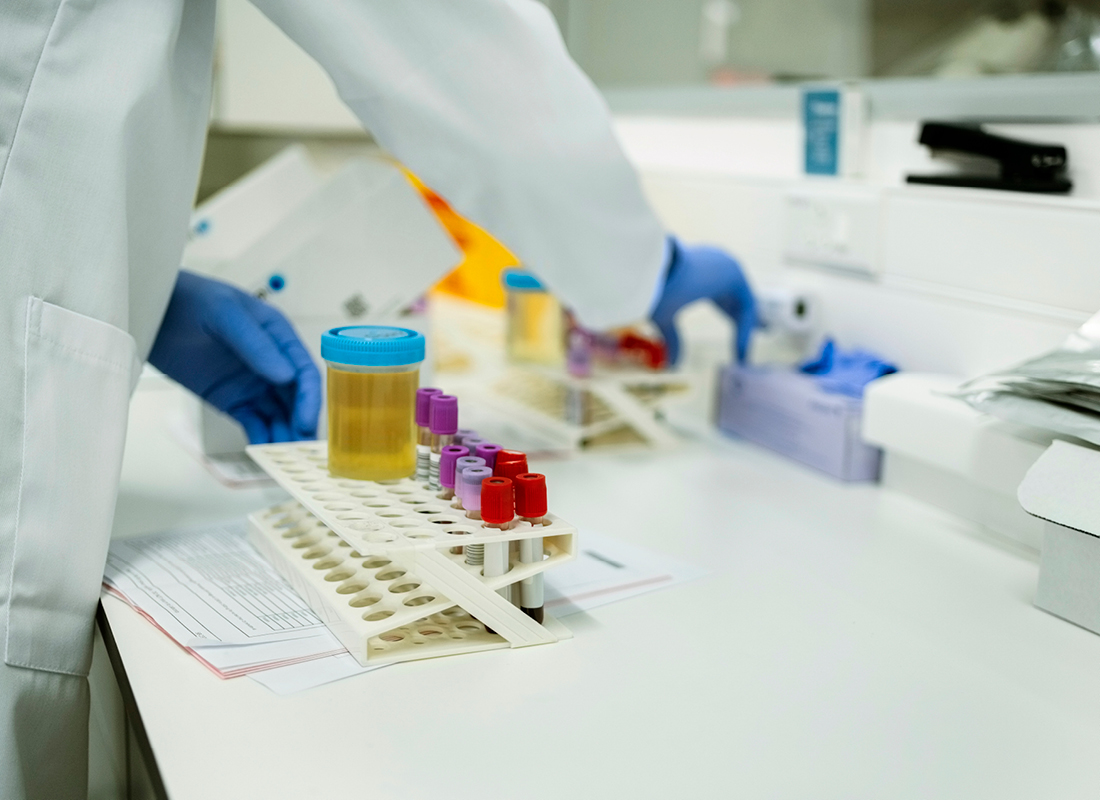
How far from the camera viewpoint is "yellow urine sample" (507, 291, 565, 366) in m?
1.37

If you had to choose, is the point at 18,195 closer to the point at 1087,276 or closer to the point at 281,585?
the point at 281,585

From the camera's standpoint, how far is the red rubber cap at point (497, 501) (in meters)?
0.69

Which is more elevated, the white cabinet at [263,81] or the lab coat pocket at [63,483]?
the white cabinet at [263,81]

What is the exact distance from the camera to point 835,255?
1291 mm

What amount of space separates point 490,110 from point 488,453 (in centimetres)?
33

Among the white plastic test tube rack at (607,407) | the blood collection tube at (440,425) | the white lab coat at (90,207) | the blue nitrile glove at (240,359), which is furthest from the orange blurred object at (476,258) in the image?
the blood collection tube at (440,425)

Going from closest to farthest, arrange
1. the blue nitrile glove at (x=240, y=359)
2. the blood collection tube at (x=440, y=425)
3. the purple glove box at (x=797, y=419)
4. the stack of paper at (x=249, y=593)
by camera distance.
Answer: the stack of paper at (x=249, y=593)
the blood collection tube at (x=440, y=425)
the blue nitrile glove at (x=240, y=359)
the purple glove box at (x=797, y=419)

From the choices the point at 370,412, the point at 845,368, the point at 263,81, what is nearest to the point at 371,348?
the point at 370,412

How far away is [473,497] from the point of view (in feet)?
2.35

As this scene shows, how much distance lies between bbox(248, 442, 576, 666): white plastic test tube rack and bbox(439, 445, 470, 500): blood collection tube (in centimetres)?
1

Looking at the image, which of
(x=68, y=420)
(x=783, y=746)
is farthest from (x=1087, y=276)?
(x=68, y=420)

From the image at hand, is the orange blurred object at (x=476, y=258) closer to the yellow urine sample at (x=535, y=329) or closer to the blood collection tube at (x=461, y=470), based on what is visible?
the yellow urine sample at (x=535, y=329)

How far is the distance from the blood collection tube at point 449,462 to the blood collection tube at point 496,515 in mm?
57

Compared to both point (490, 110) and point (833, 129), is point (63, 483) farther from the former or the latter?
point (833, 129)
